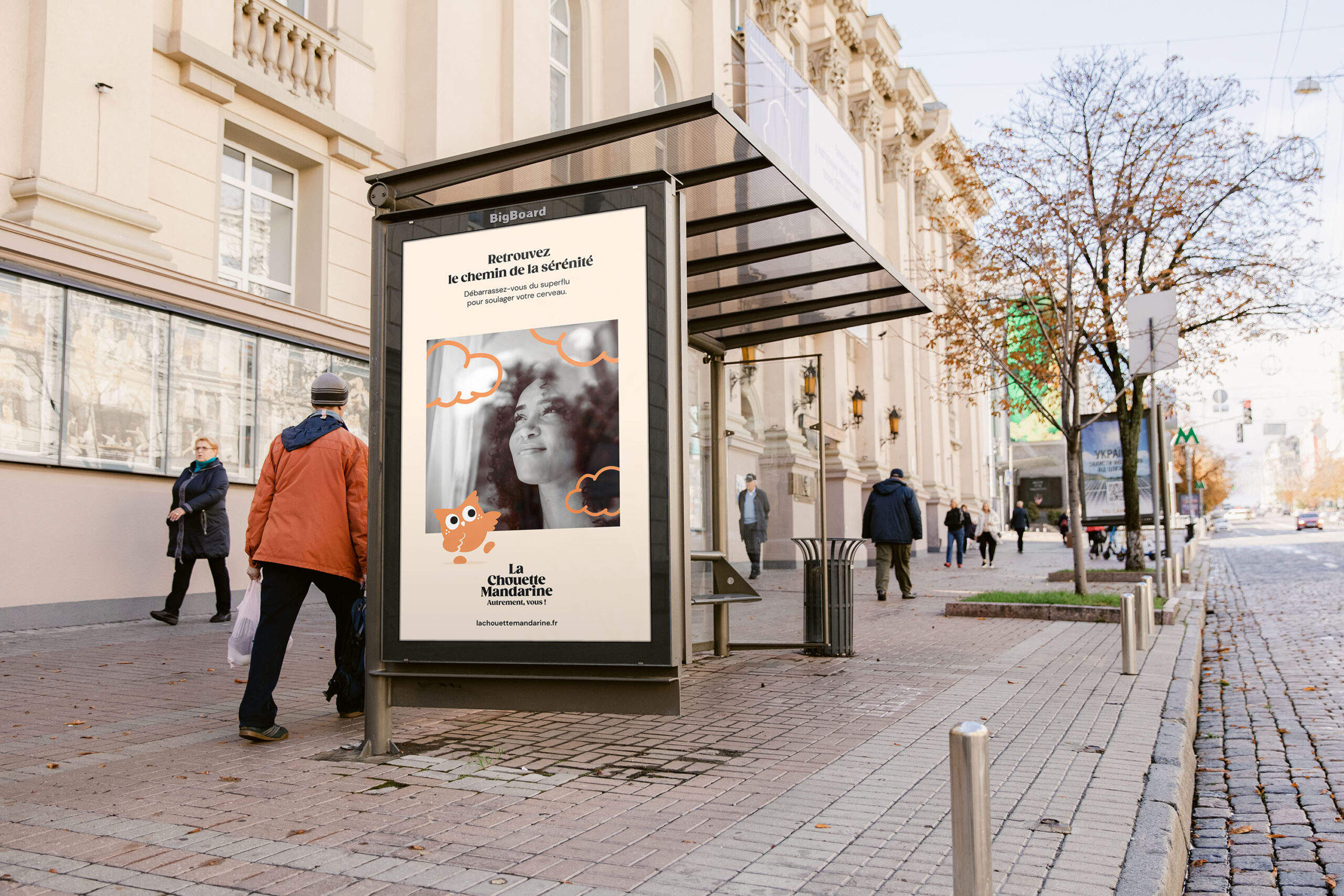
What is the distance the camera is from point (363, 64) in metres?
15.7

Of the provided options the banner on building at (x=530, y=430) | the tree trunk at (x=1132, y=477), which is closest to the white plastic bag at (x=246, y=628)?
the banner on building at (x=530, y=430)

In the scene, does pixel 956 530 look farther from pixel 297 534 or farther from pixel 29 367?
pixel 297 534

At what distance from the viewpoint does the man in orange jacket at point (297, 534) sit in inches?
229

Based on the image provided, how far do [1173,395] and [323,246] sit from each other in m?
16.6

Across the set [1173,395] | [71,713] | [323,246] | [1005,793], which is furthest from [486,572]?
[1173,395]

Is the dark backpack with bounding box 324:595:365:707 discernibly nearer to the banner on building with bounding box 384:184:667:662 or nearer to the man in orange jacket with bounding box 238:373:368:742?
the man in orange jacket with bounding box 238:373:368:742

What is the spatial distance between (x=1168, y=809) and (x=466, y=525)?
11.2 feet

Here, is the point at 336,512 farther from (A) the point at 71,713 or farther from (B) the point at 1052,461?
(B) the point at 1052,461

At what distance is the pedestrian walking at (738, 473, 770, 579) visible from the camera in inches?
859

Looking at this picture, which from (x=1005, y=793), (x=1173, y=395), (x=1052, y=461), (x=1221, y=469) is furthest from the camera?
(x=1221, y=469)

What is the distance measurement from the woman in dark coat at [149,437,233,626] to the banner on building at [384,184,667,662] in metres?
6.53

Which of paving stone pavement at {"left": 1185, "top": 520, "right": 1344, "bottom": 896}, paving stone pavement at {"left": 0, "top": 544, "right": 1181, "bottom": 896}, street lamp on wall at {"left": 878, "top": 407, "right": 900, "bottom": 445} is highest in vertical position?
street lamp on wall at {"left": 878, "top": 407, "right": 900, "bottom": 445}

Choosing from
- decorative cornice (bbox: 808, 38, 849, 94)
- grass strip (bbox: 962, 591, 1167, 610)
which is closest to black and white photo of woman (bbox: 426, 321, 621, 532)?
grass strip (bbox: 962, 591, 1167, 610)

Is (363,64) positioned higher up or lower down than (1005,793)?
higher up
